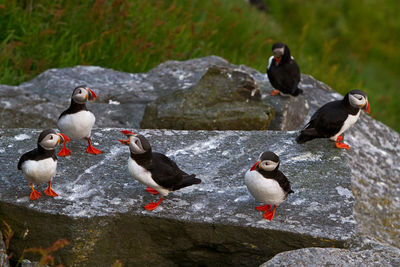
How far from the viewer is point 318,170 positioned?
5102 millimetres

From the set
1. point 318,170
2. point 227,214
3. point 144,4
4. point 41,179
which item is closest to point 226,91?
point 318,170

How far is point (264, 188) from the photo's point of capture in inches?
171

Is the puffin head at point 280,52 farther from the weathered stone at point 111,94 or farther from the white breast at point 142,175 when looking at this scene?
the white breast at point 142,175

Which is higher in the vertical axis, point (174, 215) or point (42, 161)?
point (42, 161)

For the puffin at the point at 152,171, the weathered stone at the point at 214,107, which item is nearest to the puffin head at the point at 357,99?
the weathered stone at the point at 214,107

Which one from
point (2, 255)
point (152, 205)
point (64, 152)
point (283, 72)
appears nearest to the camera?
point (2, 255)

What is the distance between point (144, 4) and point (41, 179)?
17.5 feet

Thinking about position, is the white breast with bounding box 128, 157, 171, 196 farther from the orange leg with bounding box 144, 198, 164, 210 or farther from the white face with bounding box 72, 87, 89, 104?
the white face with bounding box 72, 87, 89, 104

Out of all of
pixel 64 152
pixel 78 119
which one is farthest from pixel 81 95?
pixel 64 152

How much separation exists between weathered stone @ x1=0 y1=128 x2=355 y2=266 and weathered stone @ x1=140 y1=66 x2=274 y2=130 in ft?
3.27

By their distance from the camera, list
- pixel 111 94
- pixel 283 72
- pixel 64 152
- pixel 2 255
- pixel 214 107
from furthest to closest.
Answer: pixel 111 94, pixel 283 72, pixel 214 107, pixel 64 152, pixel 2 255

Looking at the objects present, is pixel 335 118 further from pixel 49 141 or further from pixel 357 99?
pixel 49 141

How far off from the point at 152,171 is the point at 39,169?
2.75ft

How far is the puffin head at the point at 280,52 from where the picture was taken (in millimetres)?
6719
